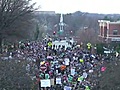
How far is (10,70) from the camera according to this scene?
18203mm

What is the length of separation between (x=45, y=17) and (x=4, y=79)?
138m

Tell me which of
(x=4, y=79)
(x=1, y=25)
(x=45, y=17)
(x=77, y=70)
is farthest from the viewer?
(x=45, y=17)

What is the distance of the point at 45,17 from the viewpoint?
15575 centimetres

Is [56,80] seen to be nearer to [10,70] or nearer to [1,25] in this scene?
[10,70]

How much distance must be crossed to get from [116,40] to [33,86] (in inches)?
2113

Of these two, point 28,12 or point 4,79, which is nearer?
point 4,79

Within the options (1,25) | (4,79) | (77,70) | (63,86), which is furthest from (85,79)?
(1,25)

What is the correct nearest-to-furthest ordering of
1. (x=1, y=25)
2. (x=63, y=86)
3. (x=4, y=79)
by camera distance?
(x=4, y=79), (x=63, y=86), (x=1, y=25)

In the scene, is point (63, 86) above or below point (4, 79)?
below

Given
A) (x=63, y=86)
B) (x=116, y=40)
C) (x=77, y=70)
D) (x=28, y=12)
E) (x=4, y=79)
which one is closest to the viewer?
(x=4, y=79)

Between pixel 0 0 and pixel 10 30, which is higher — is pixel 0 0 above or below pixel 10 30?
above

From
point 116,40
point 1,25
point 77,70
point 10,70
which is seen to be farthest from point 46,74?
point 116,40

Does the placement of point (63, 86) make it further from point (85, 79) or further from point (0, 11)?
point (0, 11)

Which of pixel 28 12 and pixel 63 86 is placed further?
pixel 28 12
